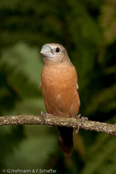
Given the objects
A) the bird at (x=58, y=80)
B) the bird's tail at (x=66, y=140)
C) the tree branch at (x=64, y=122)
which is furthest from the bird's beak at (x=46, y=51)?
the bird's tail at (x=66, y=140)

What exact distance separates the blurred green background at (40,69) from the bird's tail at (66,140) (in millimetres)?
132

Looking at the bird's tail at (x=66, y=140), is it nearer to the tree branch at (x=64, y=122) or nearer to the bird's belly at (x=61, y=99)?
the bird's belly at (x=61, y=99)

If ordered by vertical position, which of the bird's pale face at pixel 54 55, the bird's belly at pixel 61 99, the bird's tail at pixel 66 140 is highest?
the bird's pale face at pixel 54 55

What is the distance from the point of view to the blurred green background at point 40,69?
11.8ft

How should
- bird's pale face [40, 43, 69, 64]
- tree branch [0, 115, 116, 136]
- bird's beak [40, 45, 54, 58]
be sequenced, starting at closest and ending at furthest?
tree branch [0, 115, 116, 136], bird's beak [40, 45, 54, 58], bird's pale face [40, 43, 69, 64]

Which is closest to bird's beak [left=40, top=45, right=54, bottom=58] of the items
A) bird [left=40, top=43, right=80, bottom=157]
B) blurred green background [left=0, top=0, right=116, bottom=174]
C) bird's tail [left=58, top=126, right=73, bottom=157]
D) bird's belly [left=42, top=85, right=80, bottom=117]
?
bird [left=40, top=43, right=80, bottom=157]

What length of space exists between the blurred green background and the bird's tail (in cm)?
13

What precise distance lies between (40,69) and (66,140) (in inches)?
36.1

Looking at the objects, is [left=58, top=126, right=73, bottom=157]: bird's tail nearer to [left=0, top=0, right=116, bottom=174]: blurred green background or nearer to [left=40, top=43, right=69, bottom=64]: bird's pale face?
[left=0, top=0, right=116, bottom=174]: blurred green background

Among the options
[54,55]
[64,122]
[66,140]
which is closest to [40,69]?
[54,55]

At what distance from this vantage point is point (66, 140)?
374 cm

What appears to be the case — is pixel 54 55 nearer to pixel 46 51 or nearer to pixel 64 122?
pixel 46 51

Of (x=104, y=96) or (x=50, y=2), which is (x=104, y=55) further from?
(x=50, y=2)

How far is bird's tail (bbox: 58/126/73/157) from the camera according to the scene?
11.9 ft
